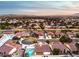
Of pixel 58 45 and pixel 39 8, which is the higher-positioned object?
pixel 39 8

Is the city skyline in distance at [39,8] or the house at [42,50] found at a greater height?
the city skyline in distance at [39,8]

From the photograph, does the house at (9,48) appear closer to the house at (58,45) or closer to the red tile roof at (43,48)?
the red tile roof at (43,48)

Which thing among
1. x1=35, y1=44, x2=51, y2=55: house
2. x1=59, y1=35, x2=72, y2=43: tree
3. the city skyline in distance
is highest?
the city skyline in distance

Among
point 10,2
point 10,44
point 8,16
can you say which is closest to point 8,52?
point 10,44

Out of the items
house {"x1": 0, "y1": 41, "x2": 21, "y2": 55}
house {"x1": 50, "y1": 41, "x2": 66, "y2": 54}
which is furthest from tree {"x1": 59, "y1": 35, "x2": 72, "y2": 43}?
house {"x1": 0, "y1": 41, "x2": 21, "y2": 55}

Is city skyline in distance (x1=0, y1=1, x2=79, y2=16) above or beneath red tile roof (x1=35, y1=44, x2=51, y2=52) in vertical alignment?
above

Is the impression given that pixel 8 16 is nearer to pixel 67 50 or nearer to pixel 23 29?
pixel 23 29

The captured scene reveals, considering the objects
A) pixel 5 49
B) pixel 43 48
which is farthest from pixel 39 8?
pixel 5 49

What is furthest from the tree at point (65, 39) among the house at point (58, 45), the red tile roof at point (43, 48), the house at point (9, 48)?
the house at point (9, 48)

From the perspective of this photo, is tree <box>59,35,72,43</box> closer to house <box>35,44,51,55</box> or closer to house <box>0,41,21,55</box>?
house <box>35,44,51,55</box>

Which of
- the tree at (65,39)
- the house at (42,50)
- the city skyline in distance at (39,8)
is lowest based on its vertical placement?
the house at (42,50)

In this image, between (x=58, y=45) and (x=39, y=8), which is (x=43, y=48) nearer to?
(x=58, y=45)
